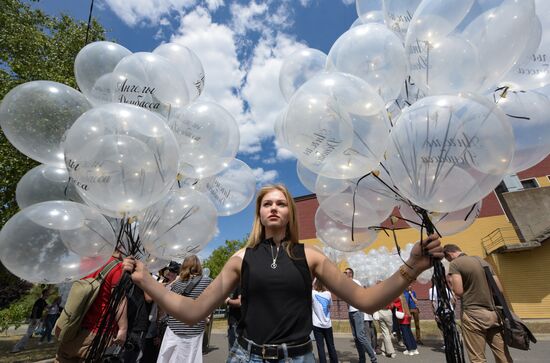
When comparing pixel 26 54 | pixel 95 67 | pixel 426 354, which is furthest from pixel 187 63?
pixel 26 54

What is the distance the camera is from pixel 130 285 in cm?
194

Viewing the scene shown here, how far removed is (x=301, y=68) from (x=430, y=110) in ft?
6.12

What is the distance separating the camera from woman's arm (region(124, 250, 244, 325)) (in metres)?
1.63

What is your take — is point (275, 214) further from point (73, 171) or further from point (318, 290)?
point (318, 290)

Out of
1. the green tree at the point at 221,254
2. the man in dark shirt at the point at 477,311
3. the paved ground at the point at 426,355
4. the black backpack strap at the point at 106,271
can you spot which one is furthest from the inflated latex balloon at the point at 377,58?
the green tree at the point at 221,254

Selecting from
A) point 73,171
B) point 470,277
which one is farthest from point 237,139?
point 470,277

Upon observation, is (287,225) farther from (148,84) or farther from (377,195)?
(148,84)

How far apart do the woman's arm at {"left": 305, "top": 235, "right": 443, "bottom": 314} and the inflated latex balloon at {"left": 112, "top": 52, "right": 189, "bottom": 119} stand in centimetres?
212

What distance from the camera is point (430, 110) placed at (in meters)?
1.79

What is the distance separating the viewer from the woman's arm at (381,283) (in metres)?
Answer: 1.49

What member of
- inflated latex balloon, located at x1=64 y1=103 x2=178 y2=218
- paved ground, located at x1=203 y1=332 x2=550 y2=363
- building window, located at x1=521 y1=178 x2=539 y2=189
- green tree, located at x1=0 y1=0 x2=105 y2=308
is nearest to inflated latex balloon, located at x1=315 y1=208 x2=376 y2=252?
inflated latex balloon, located at x1=64 y1=103 x2=178 y2=218

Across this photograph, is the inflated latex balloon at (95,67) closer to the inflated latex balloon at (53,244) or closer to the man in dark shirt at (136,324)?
the inflated latex balloon at (53,244)

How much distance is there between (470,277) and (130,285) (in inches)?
142

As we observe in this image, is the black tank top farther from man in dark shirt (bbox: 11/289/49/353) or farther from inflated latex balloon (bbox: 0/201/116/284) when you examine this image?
man in dark shirt (bbox: 11/289/49/353)
